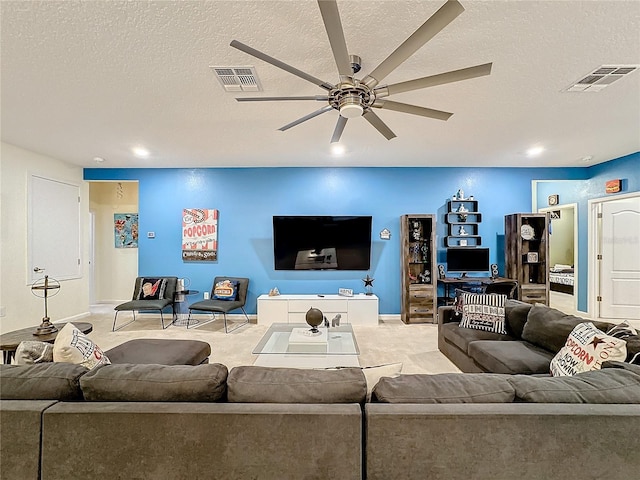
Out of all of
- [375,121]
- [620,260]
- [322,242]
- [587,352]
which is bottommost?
[587,352]

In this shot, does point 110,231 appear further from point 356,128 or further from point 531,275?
point 531,275

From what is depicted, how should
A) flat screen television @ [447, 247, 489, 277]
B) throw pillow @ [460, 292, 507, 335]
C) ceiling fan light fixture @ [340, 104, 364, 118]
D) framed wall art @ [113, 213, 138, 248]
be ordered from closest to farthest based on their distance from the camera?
ceiling fan light fixture @ [340, 104, 364, 118] → throw pillow @ [460, 292, 507, 335] → flat screen television @ [447, 247, 489, 277] → framed wall art @ [113, 213, 138, 248]

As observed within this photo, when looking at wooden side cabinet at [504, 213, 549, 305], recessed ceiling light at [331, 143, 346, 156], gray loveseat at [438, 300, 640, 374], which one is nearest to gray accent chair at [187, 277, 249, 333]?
recessed ceiling light at [331, 143, 346, 156]

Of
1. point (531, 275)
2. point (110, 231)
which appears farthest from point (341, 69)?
point (110, 231)

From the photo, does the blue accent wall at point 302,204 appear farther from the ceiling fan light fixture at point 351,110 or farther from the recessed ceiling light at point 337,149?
the ceiling fan light fixture at point 351,110

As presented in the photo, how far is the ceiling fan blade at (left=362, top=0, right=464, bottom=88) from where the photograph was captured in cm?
141

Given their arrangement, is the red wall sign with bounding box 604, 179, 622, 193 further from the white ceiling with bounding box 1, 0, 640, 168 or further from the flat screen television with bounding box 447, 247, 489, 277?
the flat screen television with bounding box 447, 247, 489, 277

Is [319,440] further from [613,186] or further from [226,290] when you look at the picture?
[613,186]

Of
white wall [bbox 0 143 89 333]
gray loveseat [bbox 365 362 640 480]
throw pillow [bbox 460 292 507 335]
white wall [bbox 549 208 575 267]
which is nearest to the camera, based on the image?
gray loveseat [bbox 365 362 640 480]

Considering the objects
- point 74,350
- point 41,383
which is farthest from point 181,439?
point 74,350

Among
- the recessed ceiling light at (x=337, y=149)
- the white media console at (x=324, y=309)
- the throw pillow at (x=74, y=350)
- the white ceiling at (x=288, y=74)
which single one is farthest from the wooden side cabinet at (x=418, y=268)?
the throw pillow at (x=74, y=350)

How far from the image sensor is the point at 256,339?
440cm

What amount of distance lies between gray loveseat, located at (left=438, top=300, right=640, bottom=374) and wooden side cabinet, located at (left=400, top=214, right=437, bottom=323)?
1.68 metres

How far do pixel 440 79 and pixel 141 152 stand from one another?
435cm
